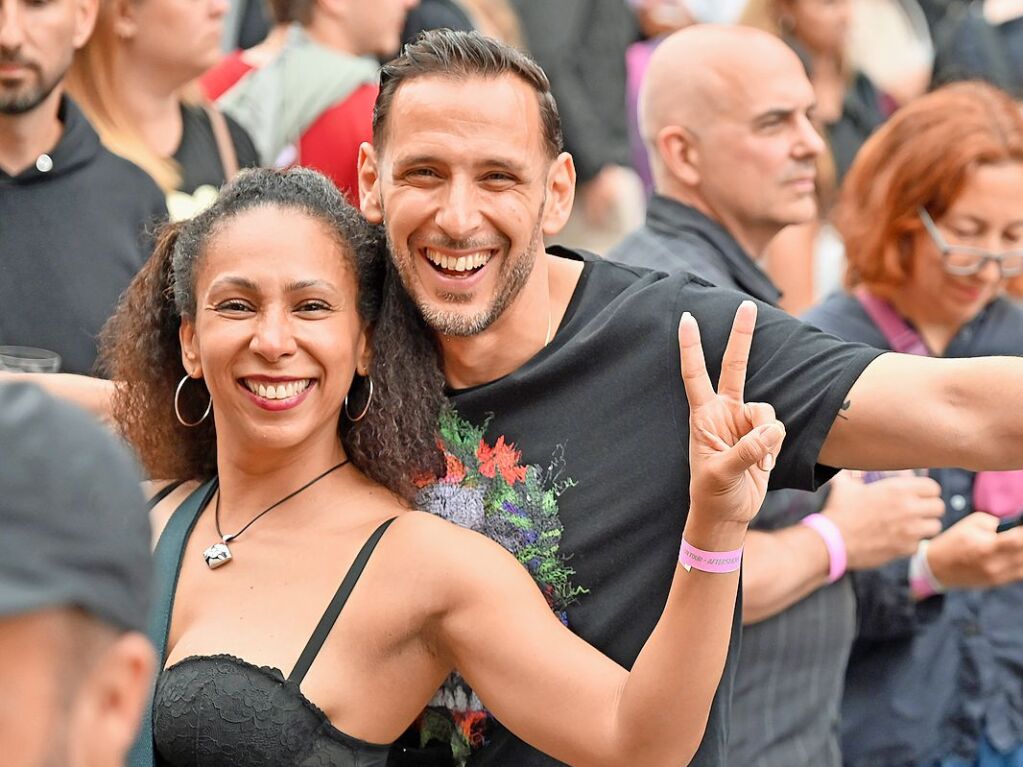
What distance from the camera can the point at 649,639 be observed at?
2588 millimetres

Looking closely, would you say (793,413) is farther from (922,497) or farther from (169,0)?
(169,0)

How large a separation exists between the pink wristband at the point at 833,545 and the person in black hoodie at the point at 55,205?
1.59 m

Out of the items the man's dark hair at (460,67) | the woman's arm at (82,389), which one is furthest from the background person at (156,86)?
the man's dark hair at (460,67)

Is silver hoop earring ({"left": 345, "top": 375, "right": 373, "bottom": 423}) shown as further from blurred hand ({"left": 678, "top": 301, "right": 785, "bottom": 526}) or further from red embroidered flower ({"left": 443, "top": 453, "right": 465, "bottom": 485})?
blurred hand ({"left": 678, "top": 301, "right": 785, "bottom": 526})

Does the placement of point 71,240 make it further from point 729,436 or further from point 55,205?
point 729,436

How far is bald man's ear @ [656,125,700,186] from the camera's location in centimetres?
418

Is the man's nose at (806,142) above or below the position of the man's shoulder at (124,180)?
above

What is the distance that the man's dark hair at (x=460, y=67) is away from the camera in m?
3.00

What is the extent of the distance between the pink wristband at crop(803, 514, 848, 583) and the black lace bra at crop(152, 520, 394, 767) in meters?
1.25

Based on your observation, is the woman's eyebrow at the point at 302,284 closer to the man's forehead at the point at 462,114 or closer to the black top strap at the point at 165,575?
the man's forehead at the point at 462,114

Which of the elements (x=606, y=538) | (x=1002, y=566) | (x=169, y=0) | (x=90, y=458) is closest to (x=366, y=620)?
(x=606, y=538)

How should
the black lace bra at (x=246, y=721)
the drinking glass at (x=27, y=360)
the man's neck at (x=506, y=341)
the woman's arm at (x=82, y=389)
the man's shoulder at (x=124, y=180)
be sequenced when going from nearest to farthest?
1. the black lace bra at (x=246, y=721)
2. the man's neck at (x=506, y=341)
3. the woman's arm at (x=82, y=389)
4. the drinking glass at (x=27, y=360)
5. the man's shoulder at (x=124, y=180)

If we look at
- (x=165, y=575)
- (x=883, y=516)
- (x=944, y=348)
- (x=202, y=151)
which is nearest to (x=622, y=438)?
(x=165, y=575)

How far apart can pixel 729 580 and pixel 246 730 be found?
31.0 inches
